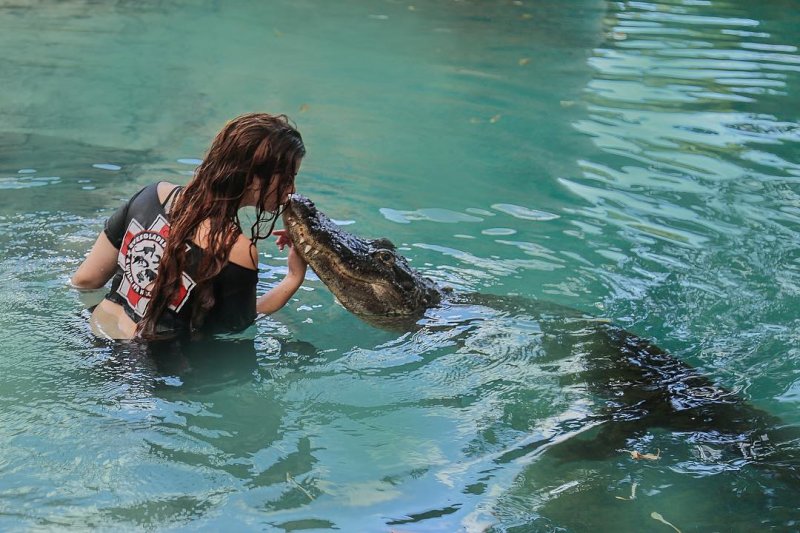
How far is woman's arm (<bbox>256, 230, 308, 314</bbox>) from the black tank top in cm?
32

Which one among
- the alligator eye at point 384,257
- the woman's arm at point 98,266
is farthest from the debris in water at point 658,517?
the woman's arm at point 98,266

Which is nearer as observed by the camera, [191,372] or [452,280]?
[191,372]

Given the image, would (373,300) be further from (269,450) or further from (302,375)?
(269,450)

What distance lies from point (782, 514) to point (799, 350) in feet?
5.94

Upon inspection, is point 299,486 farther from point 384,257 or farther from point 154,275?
point 384,257

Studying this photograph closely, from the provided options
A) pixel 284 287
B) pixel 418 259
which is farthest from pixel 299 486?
pixel 418 259

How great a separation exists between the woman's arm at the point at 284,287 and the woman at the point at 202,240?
258mm

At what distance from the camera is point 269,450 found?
4.59m

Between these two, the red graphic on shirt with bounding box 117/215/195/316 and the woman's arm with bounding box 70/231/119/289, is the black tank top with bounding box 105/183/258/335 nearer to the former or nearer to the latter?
the red graphic on shirt with bounding box 117/215/195/316

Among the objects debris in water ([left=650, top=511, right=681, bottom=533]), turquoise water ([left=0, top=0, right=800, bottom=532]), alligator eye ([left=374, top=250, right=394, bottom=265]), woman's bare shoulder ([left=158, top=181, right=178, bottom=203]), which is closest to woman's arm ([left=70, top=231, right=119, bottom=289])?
turquoise water ([left=0, top=0, right=800, bottom=532])

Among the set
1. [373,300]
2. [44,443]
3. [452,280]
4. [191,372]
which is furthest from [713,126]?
[44,443]

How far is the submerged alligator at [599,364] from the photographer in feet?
16.3

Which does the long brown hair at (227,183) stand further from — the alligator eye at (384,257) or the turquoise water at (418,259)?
the alligator eye at (384,257)

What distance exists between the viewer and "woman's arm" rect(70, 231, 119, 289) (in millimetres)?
5176
